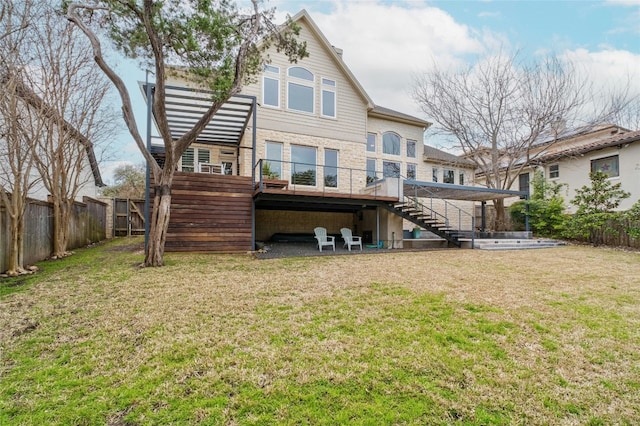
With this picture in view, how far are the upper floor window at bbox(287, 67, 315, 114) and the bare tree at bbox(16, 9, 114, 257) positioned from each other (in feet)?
23.2

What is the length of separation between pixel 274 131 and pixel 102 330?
11359mm

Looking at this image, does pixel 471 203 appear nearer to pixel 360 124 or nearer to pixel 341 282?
pixel 360 124

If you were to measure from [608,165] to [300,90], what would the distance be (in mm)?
17229

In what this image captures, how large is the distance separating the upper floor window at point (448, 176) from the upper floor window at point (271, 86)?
474 inches

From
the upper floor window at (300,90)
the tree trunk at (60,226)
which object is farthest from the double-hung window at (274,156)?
the tree trunk at (60,226)

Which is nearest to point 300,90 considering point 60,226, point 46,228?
point 60,226

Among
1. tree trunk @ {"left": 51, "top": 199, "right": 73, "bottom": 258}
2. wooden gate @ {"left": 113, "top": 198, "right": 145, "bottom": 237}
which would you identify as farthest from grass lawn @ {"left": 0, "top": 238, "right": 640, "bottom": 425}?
wooden gate @ {"left": 113, "top": 198, "right": 145, "bottom": 237}

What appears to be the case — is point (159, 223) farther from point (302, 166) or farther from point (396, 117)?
point (396, 117)

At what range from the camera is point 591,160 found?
17578mm

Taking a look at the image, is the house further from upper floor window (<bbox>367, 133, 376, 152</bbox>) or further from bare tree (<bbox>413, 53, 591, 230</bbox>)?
bare tree (<bbox>413, 53, 591, 230</bbox>)

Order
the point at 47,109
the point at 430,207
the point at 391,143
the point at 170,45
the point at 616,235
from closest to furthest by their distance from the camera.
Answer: the point at 170,45, the point at 47,109, the point at 616,235, the point at 430,207, the point at 391,143

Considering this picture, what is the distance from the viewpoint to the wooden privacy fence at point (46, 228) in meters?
6.81

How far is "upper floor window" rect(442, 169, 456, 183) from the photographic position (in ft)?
65.8

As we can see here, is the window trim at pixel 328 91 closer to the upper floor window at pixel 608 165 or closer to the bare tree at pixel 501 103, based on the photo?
the bare tree at pixel 501 103
